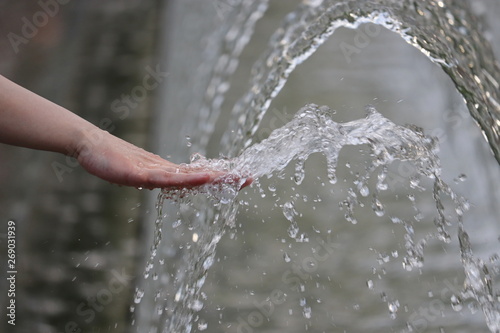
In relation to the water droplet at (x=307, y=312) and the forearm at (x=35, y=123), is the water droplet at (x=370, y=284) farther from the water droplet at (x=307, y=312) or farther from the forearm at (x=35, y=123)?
the forearm at (x=35, y=123)

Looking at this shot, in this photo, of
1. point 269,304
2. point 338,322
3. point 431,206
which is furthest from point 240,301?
point 431,206

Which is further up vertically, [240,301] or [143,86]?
[143,86]

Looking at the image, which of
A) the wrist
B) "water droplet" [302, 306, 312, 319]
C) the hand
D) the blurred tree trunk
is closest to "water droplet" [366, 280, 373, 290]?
"water droplet" [302, 306, 312, 319]

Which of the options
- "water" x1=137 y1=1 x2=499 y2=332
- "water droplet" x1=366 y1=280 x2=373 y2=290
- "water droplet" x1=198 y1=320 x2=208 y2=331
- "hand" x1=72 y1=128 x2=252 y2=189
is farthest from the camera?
"water droplet" x1=366 y1=280 x2=373 y2=290

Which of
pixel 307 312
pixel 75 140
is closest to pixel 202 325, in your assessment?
pixel 307 312

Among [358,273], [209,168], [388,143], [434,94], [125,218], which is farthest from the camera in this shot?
[434,94]

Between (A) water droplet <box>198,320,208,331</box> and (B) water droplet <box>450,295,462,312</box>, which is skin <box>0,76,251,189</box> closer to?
(A) water droplet <box>198,320,208,331</box>

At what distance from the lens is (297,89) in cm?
177

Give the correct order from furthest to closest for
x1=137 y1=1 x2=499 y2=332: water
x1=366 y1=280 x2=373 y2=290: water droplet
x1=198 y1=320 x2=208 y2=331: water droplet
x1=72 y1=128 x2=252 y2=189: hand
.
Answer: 1. x1=366 y1=280 x2=373 y2=290: water droplet
2. x1=198 y1=320 x2=208 y2=331: water droplet
3. x1=137 y1=1 x2=499 y2=332: water
4. x1=72 y1=128 x2=252 y2=189: hand

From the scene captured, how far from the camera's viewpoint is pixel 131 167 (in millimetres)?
816

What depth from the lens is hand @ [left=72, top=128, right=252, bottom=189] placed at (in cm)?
79

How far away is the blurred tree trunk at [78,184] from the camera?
1.38 m

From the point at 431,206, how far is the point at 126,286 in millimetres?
720

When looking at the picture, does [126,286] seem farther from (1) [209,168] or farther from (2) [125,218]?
(1) [209,168]
